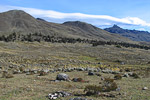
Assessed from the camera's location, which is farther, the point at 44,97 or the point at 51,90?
the point at 51,90

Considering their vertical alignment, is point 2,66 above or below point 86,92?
below

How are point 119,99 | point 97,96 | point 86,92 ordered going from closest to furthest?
1. point 119,99
2. point 97,96
3. point 86,92

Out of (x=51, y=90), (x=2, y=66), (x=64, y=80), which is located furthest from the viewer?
(x=2, y=66)

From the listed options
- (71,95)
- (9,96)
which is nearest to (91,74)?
(71,95)

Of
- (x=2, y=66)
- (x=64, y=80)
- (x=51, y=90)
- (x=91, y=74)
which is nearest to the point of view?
(x=51, y=90)

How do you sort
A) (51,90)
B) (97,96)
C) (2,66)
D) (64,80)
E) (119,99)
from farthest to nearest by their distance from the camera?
(2,66) < (64,80) < (51,90) < (97,96) < (119,99)

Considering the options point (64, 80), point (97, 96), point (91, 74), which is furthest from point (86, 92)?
point (91, 74)

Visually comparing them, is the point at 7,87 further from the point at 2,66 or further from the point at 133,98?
the point at 2,66

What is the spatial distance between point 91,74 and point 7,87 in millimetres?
13086

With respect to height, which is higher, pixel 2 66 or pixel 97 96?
pixel 97 96

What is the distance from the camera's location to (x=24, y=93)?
13586mm

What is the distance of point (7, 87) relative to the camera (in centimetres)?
1545

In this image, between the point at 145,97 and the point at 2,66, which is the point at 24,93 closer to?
the point at 145,97

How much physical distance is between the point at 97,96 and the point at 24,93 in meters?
5.97
